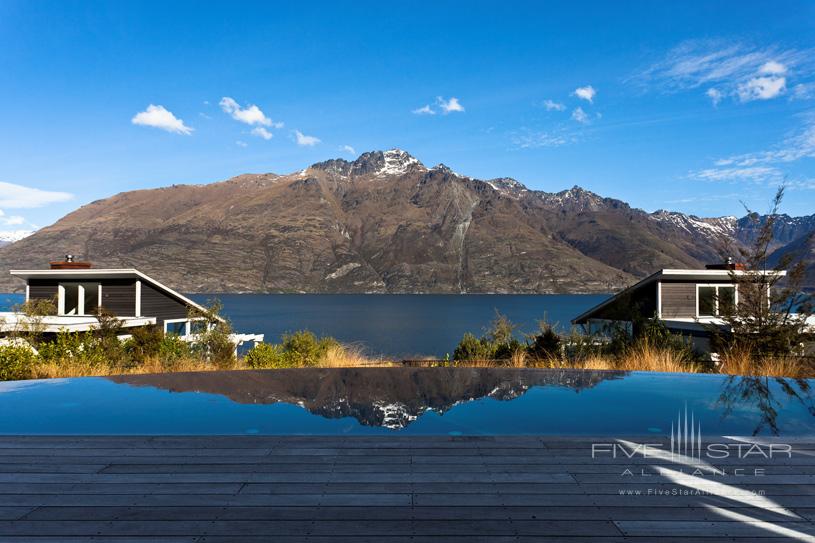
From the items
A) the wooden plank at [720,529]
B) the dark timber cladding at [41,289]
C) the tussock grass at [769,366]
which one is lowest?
the tussock grass at [769,366]

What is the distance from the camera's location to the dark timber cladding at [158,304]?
24109mm

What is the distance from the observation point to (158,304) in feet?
81.1

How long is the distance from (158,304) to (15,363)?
16.9 meters

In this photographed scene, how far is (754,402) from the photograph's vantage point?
210 inches

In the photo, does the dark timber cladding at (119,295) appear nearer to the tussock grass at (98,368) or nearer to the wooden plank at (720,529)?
the tussock grass at (98,368)

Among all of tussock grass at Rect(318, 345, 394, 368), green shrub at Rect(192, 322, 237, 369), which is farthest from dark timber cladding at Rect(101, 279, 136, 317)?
tussock grass at Rect(318, 345, 394, 368)

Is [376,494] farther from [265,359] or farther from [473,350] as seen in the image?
[473,350]

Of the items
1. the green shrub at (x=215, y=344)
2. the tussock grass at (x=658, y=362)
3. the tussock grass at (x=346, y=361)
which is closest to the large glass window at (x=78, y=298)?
the green shrub at (x=215, y=344)

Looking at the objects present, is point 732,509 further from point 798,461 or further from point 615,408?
point 615,408

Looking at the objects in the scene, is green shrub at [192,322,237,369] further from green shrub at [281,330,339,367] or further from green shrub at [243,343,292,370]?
green shrub at [281,330,339,367]

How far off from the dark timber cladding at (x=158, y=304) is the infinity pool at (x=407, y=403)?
1921 centimetres

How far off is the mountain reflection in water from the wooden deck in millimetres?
1330

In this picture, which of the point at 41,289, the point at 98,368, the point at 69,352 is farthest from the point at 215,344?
the point at 41,289

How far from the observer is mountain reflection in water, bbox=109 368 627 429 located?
202 inches
